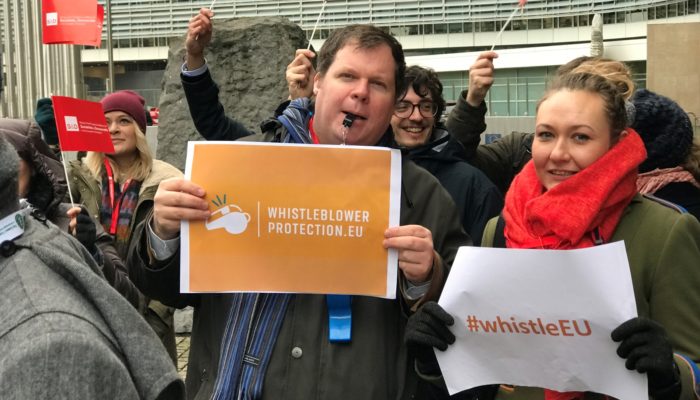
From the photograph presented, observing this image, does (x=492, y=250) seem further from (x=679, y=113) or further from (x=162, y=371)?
(x=679, y=113)

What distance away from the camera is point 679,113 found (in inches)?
123

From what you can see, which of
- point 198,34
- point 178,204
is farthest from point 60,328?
point 198,34

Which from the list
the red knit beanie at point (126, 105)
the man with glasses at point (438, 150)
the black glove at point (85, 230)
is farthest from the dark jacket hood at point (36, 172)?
the red knit beanie at point (126, 105)

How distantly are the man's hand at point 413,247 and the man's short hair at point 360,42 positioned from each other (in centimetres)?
50

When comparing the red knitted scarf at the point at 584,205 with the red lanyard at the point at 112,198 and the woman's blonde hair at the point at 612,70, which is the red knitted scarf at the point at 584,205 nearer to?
the woman's blonde hair at the point at 612,70

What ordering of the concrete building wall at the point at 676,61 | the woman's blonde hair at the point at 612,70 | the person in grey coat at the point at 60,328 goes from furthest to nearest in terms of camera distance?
the concrete building wall at the point at 676,61
the woman's blonde hair at the point at 612,70
the person in grey coat at the point at 60,328

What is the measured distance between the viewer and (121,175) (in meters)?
4.97

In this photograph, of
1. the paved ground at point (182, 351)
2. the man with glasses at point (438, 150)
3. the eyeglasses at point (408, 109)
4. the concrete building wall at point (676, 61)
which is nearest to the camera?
the man with glasses at point (438, 150)

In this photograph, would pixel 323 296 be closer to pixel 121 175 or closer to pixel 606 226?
pixel 606 226

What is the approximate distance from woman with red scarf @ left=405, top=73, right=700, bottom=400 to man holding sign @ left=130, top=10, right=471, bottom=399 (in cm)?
14

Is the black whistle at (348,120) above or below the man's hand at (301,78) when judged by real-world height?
below

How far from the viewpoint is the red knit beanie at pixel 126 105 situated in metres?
5.13

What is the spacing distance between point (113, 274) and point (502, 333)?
2.10 m

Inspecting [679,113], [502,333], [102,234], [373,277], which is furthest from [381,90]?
[102,234]
